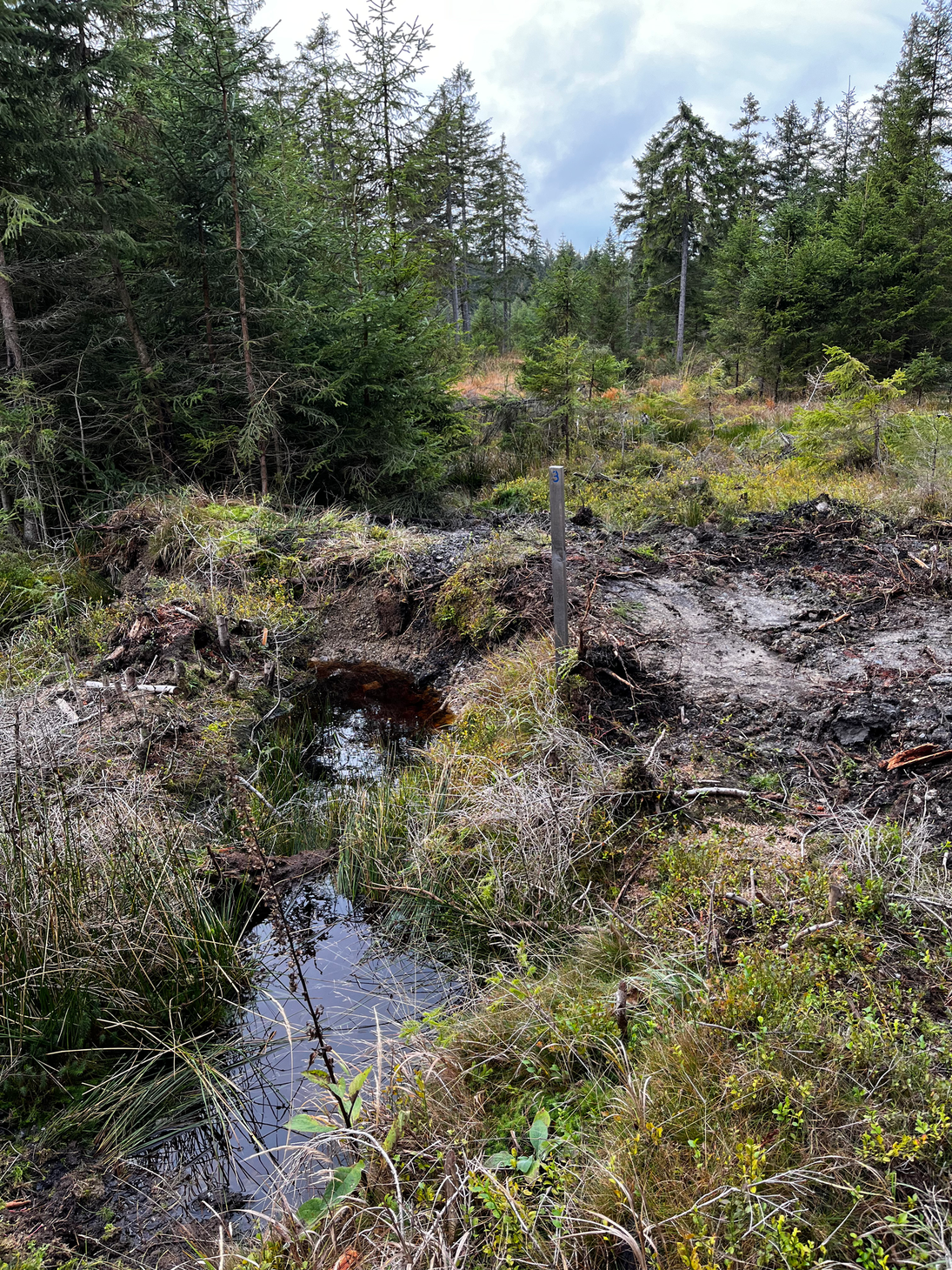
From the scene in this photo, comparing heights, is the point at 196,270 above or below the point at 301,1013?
above

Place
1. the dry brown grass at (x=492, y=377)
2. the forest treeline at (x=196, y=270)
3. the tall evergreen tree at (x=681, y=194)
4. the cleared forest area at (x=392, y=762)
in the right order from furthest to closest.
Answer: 1. the tall evergreen tree at (x=681, y=194)
2. the dry brown grass at (x=492, y=377)
3. the forest treeline at (x=196, y=270)
4. the cleared forest area at (x=392, y=762)

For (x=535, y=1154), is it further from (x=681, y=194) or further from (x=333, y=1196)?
(x=681, y=194)

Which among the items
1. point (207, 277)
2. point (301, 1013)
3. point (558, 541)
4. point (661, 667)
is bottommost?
point (301, 1013)

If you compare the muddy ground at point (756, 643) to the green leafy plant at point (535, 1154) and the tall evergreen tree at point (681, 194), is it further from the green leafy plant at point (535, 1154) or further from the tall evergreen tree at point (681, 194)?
the tall evergreen tree at point (681, 194)

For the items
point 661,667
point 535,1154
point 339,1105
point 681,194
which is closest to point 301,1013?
point 339,1105

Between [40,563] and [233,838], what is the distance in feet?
18.0

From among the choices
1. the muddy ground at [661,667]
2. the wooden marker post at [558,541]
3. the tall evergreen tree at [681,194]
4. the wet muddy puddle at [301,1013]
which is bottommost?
the wet muddy puddle at [301,1013]

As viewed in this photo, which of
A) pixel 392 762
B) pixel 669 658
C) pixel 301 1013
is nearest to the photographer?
pixel 301 1013

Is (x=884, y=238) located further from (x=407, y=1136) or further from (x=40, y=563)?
(x=407, y=1136)

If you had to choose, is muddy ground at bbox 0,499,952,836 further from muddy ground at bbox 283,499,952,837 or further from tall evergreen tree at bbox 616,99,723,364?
tall evergreen tree at bbox 616,99,723,364

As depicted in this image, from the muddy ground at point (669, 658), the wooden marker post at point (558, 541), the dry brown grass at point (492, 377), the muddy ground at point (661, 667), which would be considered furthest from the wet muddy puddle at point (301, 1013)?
the dry brown grass at point (492, 377)

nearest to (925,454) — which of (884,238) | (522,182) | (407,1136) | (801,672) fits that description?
(801,672)

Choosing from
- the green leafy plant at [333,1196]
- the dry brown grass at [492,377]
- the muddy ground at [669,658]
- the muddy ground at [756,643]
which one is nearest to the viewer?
the green leafy plant at [333,1196]

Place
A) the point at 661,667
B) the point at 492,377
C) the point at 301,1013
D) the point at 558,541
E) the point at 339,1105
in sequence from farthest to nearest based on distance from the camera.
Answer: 1. the point at 492,377
2. the point at 661,667
3. the point at 558,541
4. the point at 301,1013
5. the point at 339,1105
